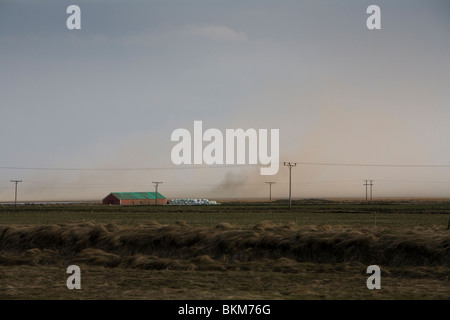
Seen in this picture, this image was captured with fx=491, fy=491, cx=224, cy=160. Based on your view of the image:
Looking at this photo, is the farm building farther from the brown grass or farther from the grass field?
the brown grass

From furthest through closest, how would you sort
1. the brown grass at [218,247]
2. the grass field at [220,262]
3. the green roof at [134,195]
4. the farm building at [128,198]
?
the green roof at [134,195]
the farm building at [128,198]
the brown grass at [218,247]
the grass field at [220,262]

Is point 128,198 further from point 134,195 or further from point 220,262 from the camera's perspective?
point 220,262

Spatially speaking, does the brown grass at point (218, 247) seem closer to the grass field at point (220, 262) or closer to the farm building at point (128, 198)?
the grass field at point (220, 262)

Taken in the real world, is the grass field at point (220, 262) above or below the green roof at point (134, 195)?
above

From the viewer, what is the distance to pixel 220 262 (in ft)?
66.5

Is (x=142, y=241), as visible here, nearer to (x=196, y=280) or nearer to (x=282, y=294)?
(x=196, y=280)

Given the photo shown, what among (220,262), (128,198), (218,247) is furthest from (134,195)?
(220,262)

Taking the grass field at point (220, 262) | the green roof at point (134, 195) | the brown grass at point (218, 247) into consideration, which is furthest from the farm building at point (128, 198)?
the brown grass at point (218, 247)

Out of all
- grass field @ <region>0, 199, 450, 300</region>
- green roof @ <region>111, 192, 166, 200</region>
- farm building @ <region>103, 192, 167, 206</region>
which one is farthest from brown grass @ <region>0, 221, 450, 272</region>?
green roof @ <region>111, 192, 166, 200</region>

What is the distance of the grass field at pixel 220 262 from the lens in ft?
47.2

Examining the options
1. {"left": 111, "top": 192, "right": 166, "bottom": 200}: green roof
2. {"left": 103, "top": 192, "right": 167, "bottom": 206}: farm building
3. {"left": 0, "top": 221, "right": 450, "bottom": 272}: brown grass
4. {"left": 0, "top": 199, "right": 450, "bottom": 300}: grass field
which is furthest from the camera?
{"left": 111, "top": 192, "right": 166, "bottom": 200}: green roof

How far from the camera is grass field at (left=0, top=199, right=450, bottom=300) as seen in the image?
14398mm

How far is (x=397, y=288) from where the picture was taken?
1480 centimetres
